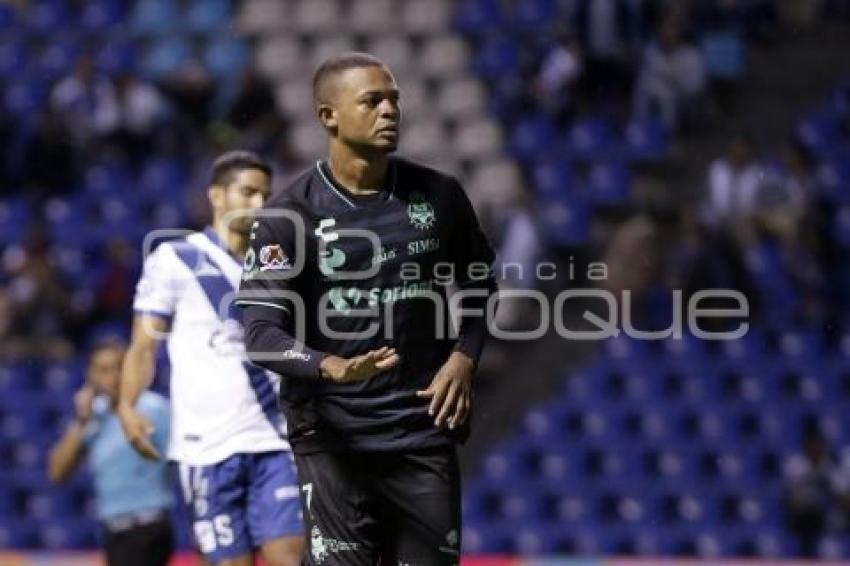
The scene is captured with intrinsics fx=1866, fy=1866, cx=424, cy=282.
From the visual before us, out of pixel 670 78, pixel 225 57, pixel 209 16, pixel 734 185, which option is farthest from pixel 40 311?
pixel 734 185

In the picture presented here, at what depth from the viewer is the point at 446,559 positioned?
5855mm

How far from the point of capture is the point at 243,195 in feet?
24.4

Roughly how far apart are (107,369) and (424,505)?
3.29m

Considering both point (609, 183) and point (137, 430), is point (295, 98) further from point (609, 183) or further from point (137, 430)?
point (137, 430)

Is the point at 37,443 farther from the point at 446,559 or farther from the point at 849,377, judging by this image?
the point at 446,559

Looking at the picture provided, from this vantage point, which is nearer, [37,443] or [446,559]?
[446,559]

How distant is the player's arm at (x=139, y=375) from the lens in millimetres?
7438

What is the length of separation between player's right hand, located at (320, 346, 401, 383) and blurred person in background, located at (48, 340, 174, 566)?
3.12 metres

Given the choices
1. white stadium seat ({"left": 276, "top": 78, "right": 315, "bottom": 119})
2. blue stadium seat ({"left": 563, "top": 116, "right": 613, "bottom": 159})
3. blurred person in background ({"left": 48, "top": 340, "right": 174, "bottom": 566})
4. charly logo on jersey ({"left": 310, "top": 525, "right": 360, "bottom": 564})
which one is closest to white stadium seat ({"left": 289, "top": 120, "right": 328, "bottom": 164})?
white stadium seat ({"left": 276, "top": 78, "right": 315, "bottom": 119})

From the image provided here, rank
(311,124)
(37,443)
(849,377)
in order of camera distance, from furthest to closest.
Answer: (311,124) → (37,443) → (849,377)

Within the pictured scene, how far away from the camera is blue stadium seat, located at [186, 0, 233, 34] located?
16562 mm

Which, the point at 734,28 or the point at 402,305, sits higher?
the point at 734,28

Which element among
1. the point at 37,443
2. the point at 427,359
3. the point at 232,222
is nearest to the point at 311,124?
the point at 37,443

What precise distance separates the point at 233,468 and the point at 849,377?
23.7 feet
